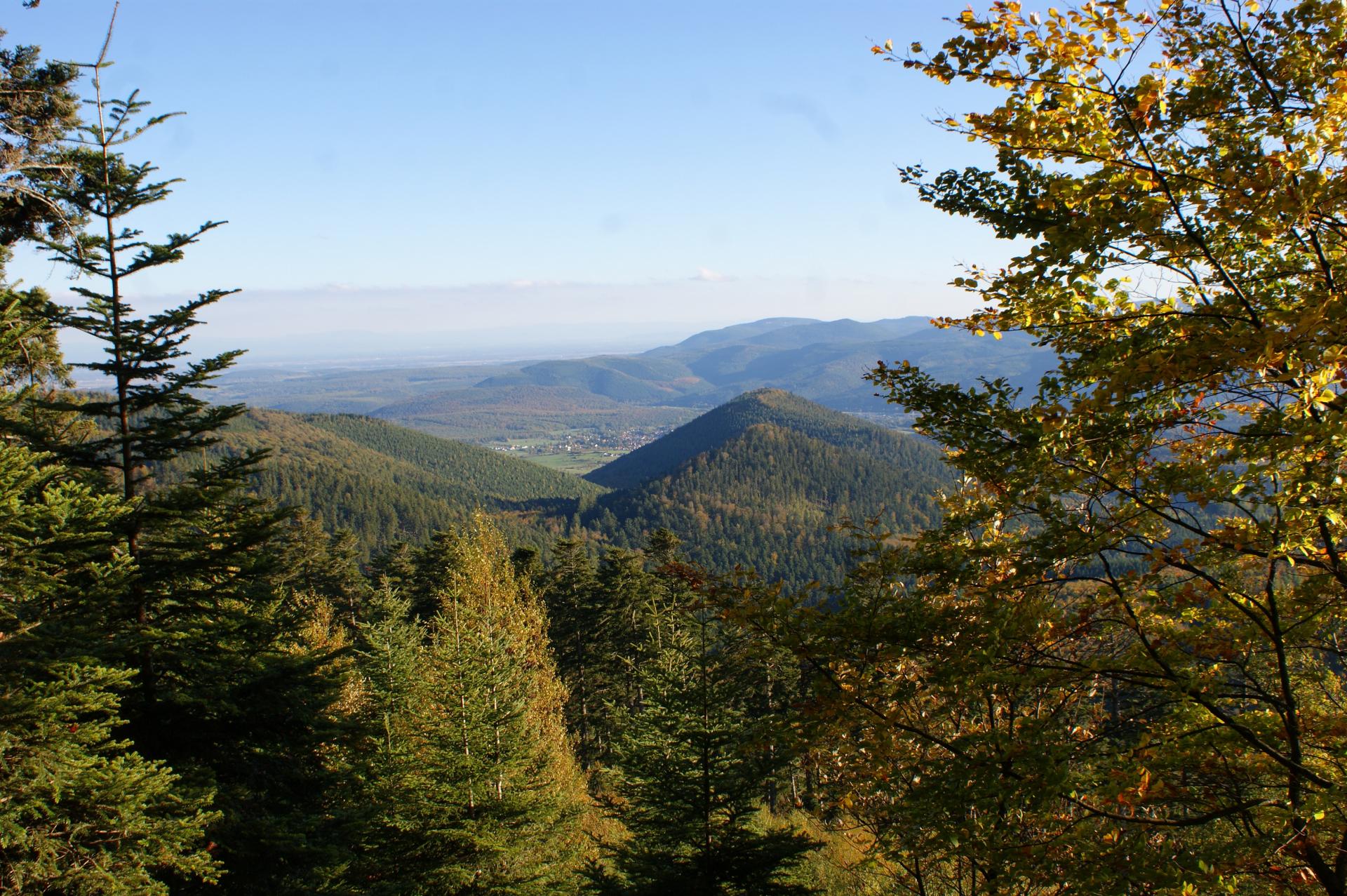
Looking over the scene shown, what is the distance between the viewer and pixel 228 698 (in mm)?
8320

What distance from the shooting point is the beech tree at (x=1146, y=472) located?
340 centimetres

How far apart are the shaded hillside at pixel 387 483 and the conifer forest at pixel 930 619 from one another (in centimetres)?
7429

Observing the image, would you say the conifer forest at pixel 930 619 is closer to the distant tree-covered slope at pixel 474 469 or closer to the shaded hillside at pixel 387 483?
the shaded hillside at pixel 387 483

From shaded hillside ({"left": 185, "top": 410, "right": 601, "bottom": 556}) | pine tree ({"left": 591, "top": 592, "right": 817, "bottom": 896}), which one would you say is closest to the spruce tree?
pine tree ({"left": 591, "top": 592, "right": 817, "bottom": 896})

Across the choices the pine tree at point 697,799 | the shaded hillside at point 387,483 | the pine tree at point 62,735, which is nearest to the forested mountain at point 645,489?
the shaded hillside at point 387,483

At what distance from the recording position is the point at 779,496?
154250 millimetres

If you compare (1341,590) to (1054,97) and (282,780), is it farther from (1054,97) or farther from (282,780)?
(282,780)

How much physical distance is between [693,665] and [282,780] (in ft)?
19.7

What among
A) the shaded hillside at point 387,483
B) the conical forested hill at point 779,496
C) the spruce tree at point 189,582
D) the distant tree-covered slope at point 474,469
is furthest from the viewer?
the distant tree-covered slope at point 474,469

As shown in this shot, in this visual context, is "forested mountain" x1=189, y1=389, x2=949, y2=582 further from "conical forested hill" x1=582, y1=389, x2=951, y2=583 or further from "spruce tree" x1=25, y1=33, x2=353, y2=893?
"spruce tree" x1=25, y1=33, x2=353, y2=893

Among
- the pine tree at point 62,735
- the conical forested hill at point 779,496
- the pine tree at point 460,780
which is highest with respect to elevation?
the pine tree at point 62,735

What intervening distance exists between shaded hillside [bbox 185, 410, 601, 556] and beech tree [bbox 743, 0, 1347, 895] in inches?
3191

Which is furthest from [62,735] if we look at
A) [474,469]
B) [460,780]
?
[474,469]

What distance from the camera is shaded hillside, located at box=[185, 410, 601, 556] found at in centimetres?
11900
